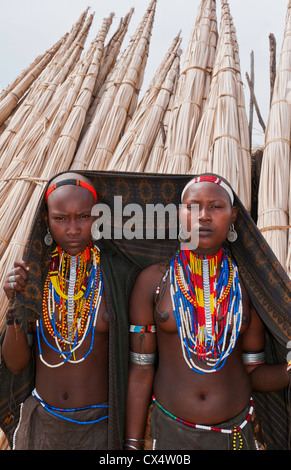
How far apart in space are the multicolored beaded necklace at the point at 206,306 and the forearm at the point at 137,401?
0.68ft

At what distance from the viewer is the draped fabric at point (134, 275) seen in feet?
5.37

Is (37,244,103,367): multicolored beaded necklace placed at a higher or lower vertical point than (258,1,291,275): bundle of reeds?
lower

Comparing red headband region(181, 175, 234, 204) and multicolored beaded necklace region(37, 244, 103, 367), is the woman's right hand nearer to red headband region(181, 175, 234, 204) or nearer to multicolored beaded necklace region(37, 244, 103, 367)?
multicolored beaded necklace region(37, 244, 103, 367)

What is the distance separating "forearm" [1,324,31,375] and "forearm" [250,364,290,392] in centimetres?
98

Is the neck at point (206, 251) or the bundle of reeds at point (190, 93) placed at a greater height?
the bundle of reeds at point (190, 93)

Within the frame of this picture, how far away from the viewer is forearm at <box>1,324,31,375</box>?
1.63 m

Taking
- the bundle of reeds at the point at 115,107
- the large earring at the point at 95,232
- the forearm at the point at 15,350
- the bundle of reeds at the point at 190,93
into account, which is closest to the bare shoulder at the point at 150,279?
the large earring at the point at 95,232

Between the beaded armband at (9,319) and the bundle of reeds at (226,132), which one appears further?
the bundle of reeds at (226,132)

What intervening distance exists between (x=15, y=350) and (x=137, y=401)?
55 cm

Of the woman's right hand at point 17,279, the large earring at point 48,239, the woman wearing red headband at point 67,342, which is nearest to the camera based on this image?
the woman's right hand at point 17,279

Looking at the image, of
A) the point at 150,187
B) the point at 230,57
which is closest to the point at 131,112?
the point at 230,57

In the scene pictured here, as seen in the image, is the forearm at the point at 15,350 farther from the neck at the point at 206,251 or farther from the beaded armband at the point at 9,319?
the neck at the point at 206,251

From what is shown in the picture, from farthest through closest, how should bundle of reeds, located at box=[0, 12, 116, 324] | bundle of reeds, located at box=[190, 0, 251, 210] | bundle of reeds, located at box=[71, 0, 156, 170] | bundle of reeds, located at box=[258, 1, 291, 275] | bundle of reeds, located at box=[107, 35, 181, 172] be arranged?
bundle of reeds, located at box=[71, 0, 156, 170] < bundle of reeds, located at box=[107, 35, 181, 172] < bundle of reeds, located at box=[0, 12, 116, 324] < bundle of reeds, located at box=[190, 0, 251, 210] < bundle of reeds, located at box=[258, 1, 291, 275]

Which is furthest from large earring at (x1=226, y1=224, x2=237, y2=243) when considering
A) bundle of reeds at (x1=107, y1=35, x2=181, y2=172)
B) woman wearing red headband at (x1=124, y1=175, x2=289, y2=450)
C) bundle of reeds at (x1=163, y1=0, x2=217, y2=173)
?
bundle of reeds at (x1=107, y1=35, x2=181, y2=172)
